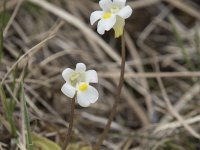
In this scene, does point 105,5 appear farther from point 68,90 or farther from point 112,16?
point 68,90

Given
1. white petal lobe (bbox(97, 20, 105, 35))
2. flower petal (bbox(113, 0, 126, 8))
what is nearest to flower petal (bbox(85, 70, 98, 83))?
white petal lobe (bbox(97, 20, 105, 35))

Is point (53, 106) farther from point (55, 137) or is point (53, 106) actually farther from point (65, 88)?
point (65, 88)

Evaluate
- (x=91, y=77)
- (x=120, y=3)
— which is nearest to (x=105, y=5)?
(x=120, y=3)

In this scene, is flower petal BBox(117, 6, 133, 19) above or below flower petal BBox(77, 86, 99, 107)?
above

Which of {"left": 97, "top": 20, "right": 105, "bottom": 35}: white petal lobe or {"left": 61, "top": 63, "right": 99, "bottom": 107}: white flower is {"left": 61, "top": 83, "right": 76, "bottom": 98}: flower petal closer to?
{"left": 61, "top": 63, "right": 99, "bottom": 107}: white flower

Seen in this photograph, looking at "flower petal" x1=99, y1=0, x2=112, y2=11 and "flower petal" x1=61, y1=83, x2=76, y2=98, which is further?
"flower petal" x1=99, y1=0, x2=112, y2=11

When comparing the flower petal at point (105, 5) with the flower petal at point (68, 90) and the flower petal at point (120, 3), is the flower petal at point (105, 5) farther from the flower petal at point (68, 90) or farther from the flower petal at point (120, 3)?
the flower petal at point (68, 90)
